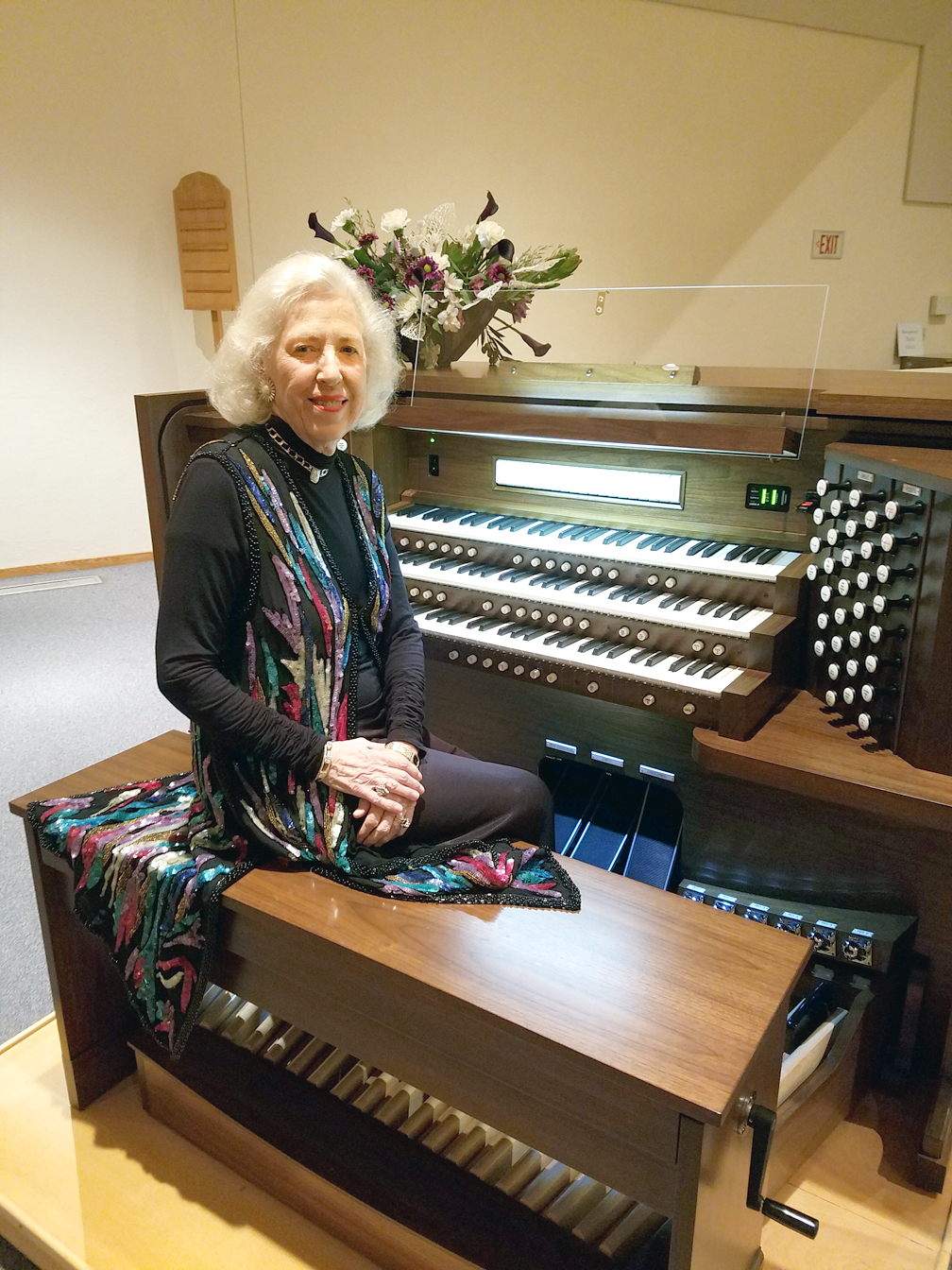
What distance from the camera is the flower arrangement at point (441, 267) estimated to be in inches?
86.4

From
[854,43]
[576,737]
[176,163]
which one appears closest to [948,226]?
[854,43]

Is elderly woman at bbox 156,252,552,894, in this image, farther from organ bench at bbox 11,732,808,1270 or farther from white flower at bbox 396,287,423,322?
white flower at bbox 396,287,423,322

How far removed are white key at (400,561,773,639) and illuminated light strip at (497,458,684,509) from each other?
0.72 feet

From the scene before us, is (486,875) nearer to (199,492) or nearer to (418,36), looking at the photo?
(199,492)

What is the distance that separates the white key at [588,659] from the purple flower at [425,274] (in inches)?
31.2

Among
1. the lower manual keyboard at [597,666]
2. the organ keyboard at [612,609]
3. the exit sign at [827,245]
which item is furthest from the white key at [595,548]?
the exit sign at [827,245]

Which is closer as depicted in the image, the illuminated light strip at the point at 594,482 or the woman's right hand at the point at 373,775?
the woman's right hand at the point at 373,775

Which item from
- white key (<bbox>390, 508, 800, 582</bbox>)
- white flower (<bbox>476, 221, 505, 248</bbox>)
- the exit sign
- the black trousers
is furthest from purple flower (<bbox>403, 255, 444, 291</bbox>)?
the exit sign

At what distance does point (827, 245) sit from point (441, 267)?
13.1ft

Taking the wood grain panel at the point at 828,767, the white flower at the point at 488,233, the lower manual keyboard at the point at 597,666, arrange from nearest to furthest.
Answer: the wood grain panel at the point at 828,767, the lower manual keyboard at the point at 597,666, the white flower at the point at 488,233

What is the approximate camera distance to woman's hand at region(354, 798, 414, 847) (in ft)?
4.67

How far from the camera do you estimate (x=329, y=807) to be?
1418 millimetres

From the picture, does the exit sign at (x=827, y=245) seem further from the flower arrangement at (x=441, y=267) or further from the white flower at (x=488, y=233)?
the white flower at (x=488, y=233)

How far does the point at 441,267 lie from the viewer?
7.18 ft
